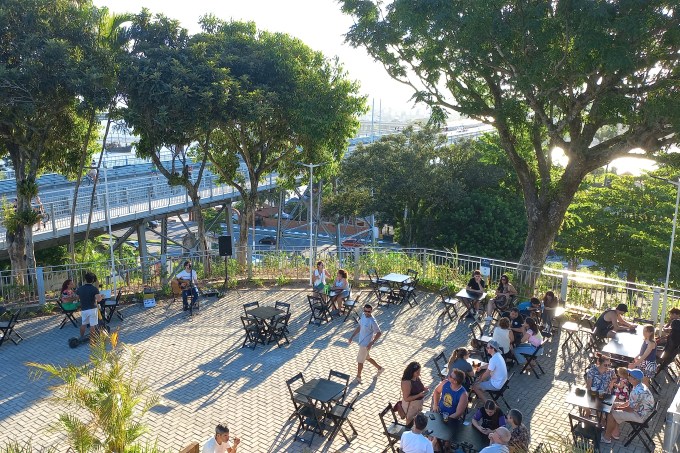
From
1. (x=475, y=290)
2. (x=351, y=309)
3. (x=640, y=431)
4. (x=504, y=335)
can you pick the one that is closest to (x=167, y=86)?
(x=351, y=309)

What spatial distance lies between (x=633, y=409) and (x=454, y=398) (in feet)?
8.91

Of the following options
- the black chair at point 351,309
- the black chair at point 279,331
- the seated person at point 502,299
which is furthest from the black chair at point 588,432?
the black chair at point 279,331

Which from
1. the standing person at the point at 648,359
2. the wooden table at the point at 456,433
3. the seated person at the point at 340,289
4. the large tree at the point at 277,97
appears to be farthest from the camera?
the large tree at the point at 277,97

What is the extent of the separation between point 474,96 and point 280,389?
11.4m

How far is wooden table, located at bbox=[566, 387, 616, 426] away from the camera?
8.13 meters

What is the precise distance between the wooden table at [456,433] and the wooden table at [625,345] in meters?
4.05

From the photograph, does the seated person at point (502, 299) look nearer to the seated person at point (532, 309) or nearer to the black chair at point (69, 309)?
the seated person at point (532, 309)

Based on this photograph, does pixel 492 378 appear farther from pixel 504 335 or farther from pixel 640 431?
pixel 640 431

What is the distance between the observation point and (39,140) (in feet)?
53.4

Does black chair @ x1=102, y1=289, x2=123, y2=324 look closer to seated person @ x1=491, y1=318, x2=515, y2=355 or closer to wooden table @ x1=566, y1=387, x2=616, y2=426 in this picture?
seated person @ x1=491, y1=318, x2=515, y2=355

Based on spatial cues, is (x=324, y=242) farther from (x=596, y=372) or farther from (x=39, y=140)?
(x=596, y=372)

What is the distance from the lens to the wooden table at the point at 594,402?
813cm

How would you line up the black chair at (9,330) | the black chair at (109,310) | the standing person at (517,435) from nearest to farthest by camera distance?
the standing person at (517,435) < the black chair at (9,330) < the black chair at (109,310)

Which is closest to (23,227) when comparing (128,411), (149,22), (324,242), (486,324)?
(149,22)
